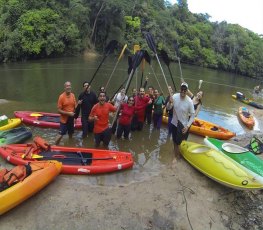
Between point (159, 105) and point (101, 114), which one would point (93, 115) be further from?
point (159, 105)

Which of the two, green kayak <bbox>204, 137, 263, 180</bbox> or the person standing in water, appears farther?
the person standing in water

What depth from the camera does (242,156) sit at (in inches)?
301

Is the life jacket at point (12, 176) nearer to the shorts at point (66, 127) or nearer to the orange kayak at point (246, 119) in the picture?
the shorts at point (66, 127)

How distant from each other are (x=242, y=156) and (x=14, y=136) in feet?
20.8

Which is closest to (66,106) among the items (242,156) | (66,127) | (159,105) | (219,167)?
(66,127)

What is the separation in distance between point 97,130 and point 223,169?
11.1 feet

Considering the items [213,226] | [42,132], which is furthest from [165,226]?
[42,132]

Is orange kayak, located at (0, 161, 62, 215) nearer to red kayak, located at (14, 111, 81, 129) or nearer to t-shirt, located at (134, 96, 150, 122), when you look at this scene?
red kayak, located at (14, 111, 81, 129)

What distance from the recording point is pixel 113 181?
7.00 metres

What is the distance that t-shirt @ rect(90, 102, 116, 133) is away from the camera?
25.5 ft

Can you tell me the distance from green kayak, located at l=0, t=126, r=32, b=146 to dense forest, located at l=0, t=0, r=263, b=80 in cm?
1032

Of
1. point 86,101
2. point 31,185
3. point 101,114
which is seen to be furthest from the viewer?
point 86,101

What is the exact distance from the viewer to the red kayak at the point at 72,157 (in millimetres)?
7075

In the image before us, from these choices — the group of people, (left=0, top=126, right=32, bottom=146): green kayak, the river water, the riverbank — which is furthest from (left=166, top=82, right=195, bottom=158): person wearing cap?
(left=0, top=126, right=32, bottom=146): green kayak
